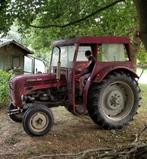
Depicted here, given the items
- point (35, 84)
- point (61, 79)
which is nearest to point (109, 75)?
point (61, 79)

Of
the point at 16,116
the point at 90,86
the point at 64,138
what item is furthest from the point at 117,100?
the point at 16,116

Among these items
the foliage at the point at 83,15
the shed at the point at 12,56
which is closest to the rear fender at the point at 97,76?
the foliage at the point at 83,15

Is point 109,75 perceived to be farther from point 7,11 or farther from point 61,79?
point 7,11

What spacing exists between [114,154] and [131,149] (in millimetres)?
254

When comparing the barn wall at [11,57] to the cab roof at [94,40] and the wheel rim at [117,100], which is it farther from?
the wheel rim at [117,100]

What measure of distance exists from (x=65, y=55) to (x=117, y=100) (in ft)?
5.39

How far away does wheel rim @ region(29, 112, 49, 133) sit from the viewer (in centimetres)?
863

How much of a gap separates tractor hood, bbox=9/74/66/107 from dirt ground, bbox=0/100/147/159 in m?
0.81

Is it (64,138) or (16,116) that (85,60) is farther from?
(16,116)

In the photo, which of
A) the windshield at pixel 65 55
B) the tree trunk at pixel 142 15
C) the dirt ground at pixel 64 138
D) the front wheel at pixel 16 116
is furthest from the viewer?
the front wheel at pixel 16 116

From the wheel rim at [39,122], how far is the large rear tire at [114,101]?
43.4 inches

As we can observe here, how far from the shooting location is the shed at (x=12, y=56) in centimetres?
2467

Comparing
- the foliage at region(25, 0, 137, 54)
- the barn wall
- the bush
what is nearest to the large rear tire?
the foliage at region(25, 0, 137, 54)

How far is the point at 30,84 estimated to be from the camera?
9242mm
